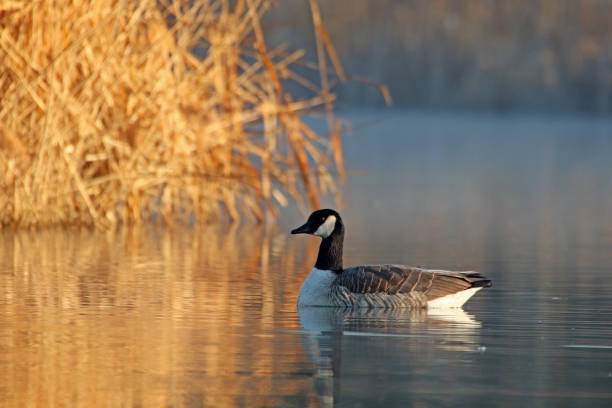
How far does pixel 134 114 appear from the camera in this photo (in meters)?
12.0

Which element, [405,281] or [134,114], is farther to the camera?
[134,114]

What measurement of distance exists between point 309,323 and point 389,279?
2.83 feet

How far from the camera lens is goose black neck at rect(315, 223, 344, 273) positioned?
25.7ft

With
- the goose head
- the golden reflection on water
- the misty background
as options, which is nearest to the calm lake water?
the golden reflection on water

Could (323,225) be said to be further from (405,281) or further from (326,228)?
(405,281)

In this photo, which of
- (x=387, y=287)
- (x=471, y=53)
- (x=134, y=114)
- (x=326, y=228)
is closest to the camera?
(x=387, y=287)

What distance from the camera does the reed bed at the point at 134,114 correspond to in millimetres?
11281

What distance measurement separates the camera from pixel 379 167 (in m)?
23.8

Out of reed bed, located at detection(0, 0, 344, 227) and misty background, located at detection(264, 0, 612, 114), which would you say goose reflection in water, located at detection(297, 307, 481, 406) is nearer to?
reed bed, located at detection(0, 0, 344, 227)

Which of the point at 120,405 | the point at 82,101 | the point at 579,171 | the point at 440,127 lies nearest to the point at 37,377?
the point at 120,405

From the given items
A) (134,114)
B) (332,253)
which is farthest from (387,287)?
(134,114)

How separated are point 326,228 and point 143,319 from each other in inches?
57.7

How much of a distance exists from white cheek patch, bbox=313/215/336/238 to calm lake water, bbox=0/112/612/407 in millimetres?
416

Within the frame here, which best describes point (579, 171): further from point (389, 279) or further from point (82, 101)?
point (389, 279)
